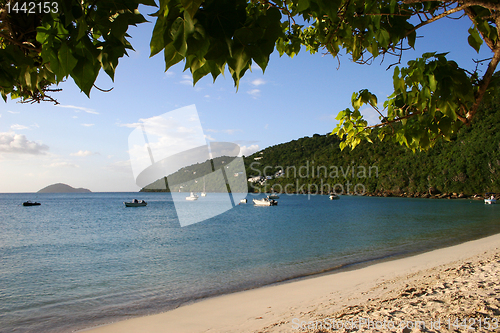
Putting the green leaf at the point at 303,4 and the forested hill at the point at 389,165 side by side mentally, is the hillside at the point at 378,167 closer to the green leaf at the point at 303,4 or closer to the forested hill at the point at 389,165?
the forested hill at the point at 389,165

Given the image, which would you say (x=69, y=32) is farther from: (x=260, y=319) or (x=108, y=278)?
(x=108, y=278)

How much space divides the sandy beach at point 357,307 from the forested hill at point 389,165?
43688 millimetres

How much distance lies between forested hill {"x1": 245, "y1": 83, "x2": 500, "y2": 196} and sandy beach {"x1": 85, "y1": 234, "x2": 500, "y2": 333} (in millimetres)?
43688

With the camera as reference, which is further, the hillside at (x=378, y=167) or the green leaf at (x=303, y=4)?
the hillside at (x=378, y=167)

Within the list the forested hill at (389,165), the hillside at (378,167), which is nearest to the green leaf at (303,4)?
the hillside at (378,167)

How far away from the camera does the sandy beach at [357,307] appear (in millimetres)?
3891

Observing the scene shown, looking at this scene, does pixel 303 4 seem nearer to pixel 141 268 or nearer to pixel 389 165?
pixel 141 268

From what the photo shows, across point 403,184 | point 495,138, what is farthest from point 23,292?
point 403,184

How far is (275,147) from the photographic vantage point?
123 meters

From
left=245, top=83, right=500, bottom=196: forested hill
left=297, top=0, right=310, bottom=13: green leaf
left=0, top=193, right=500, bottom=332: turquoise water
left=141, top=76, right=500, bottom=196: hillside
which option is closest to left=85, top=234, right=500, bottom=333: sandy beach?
left=0, top=193, right=500, bottom=332: turquoise water

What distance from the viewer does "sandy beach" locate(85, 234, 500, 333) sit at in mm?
3891

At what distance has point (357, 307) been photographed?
5344mm

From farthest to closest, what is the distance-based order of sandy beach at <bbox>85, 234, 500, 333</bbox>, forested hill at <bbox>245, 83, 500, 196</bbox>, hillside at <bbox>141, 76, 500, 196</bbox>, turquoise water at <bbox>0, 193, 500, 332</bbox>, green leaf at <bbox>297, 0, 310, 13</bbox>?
hillside at <bbox>141, 76, 500, 196</bbox>, forested hill at <bbox>245, 83, 500, 196</bbox>, turquoise water at <bbox>0, 193, 500, 332</bbox>, sandy beach at <bbox>85, 234, 500, 333</bbox>, green leaf at <bbox>297, 0, 310, 13</bbox>

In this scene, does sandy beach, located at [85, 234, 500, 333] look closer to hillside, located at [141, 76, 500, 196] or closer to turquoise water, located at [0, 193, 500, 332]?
turquoise water, located at [0, 193, 500, 332]
